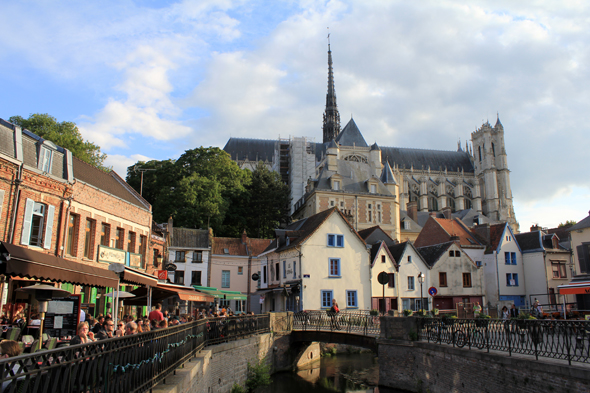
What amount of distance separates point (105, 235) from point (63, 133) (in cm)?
2673

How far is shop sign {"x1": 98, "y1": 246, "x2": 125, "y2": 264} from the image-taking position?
21.1m

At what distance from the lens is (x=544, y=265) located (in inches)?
1594

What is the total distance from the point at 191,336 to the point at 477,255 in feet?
117

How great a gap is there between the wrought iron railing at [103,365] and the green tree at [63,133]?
33462mm

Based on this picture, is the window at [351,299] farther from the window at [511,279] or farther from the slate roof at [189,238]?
the window at [511,279]

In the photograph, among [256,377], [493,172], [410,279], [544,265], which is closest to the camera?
[256,377]

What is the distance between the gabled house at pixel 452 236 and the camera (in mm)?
42562

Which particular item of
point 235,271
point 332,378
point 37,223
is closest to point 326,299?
point 332,378

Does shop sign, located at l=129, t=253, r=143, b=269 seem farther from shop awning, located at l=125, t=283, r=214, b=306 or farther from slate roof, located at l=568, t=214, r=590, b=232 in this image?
slate roof, located at l=568, t=214, r=590, b=232

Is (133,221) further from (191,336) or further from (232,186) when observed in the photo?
(232,186)

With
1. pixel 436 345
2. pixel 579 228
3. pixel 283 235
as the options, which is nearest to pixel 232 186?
pixel 283 235

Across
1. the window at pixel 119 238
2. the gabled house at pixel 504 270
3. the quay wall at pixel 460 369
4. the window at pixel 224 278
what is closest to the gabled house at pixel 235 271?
the window at pixel 224 278

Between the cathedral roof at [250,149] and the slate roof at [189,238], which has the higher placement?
the cathedral roof at [250,149]

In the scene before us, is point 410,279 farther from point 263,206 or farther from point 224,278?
point 263,206
